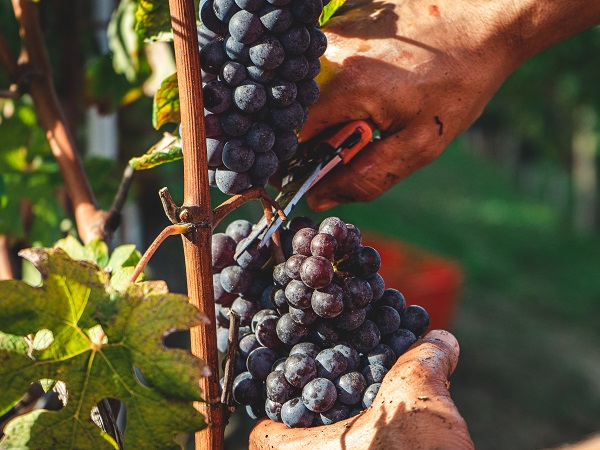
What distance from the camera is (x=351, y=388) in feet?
2.66

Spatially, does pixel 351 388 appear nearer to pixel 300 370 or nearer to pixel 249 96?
pixel 300 370

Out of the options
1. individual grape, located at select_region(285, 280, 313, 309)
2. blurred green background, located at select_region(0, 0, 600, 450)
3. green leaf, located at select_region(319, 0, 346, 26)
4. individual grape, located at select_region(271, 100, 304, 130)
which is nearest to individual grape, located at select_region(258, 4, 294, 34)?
individual grape, located at select_region(271, 100, 304, 130)

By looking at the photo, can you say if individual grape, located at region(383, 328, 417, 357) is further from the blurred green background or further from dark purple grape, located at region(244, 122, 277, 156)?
the blurred green background

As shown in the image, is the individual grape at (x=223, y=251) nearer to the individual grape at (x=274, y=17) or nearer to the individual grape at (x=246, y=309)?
the individual grape at (x=246, y=309)

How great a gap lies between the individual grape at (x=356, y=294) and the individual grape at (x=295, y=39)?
323 millimetres

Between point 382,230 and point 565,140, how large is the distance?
6.03 m

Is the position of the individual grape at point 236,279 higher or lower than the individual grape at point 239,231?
lower

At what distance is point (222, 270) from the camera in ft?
3.13

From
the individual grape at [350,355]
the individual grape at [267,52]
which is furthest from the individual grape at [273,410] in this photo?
the individual grape at [267,52]

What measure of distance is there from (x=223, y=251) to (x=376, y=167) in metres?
0.37

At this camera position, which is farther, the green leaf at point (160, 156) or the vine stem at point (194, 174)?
the green leaf at point (160, 156)

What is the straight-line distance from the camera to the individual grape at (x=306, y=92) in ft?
2.83

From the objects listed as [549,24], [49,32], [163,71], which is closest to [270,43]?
[549,24]

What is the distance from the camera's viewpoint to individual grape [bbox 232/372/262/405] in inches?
34.1
